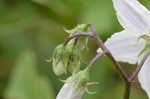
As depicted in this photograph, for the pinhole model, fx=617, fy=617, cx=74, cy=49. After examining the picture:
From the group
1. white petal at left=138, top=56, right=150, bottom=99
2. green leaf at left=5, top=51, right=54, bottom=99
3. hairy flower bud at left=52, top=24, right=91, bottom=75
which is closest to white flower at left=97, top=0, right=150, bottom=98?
white petal at left=138, top=56, right=150, bottom=99

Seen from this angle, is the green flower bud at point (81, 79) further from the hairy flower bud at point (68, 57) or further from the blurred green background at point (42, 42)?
the blurred green background at point (42, 42)

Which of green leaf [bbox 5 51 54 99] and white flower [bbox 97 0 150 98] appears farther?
green leaf [bbox 5 51 54 99]

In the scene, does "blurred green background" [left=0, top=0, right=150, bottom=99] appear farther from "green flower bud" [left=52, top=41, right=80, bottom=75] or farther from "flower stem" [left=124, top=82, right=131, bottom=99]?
"flower stem" [left=124, top=82, right=131, bottom=99]

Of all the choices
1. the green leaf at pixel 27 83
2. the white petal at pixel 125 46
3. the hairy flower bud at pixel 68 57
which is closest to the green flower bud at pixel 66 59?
the hairy flower bud at pixel 68 57

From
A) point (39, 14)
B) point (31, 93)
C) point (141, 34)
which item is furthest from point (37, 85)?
point (141, 34)

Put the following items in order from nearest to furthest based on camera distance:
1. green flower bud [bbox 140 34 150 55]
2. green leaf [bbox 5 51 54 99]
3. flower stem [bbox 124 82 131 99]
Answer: flower stem [bbox 124 82 131 99], green flower bud [bbox 140 34 150 55], green leaf [bbox 5 51 54 99]

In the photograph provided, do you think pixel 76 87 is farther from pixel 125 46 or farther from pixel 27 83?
pixel 27 83

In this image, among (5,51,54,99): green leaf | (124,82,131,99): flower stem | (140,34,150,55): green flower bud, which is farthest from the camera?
(5,51,54,99): green leaf
